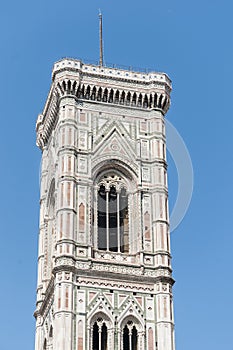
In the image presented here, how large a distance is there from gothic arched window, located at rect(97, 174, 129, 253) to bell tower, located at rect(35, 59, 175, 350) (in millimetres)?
43

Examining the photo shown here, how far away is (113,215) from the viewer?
134ft

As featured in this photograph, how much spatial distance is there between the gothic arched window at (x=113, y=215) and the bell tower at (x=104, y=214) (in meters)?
0.04

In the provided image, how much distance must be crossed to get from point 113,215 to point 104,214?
0.43 metres

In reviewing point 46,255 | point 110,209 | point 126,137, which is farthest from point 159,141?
point 46,255

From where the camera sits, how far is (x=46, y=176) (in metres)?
45.1

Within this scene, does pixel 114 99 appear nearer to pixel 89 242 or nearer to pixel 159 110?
pixel 159 110

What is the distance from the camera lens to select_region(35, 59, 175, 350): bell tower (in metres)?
37.7

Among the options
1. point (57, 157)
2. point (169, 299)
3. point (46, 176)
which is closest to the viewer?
point (169, 299)

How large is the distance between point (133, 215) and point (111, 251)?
1.97 meters

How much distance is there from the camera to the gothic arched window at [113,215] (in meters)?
40.2

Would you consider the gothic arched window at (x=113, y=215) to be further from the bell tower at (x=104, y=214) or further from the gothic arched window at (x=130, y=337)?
the gothic arched window at (x=130, y=337)

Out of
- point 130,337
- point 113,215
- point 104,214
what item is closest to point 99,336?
point 130,337

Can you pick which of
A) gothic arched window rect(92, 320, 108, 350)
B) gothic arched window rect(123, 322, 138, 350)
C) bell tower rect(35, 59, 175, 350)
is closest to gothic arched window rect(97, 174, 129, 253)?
bell tower rect(35, 59, 175, 350)

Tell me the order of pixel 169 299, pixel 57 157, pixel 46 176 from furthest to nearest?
pixel 46 176 → pixel 57 157 → pixel 169 299
